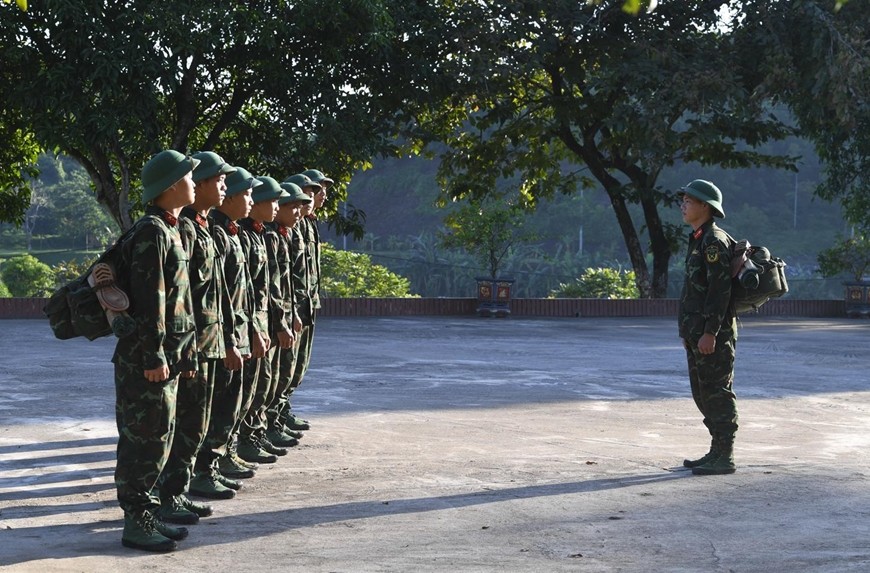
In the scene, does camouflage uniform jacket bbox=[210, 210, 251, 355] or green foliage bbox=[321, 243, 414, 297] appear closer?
camouflage uniform jacket bbox=[210, 210, 251, 355]

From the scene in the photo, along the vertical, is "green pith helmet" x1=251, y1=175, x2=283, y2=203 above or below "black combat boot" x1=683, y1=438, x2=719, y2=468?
above

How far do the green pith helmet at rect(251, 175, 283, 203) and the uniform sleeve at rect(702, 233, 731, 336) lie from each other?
2.76 meters

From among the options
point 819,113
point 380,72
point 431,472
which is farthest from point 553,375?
point 819,113

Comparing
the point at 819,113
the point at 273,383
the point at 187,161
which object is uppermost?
the point at 819,113

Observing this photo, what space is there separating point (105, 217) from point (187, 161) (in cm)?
7351

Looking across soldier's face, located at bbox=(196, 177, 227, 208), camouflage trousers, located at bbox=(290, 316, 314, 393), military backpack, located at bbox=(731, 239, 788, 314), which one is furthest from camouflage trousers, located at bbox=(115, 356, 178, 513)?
military backpack, located at bbox=(731, 239, 788, 314)

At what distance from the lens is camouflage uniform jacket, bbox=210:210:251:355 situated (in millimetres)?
6926

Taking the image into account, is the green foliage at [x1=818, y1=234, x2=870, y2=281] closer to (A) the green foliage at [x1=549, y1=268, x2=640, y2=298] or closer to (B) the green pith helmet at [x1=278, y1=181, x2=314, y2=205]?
(A) the green foliage at [x1=549, y1=268, x2=640, y2=298]

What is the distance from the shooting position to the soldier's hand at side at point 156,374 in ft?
19.2

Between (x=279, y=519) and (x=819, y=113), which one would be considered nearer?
(x=279, y=519)

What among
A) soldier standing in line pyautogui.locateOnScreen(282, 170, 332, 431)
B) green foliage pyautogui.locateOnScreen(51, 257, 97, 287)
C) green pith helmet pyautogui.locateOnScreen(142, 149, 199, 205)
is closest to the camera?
green pith helmet pyautogui.locateOnScreen(142, 149, 199, 205)

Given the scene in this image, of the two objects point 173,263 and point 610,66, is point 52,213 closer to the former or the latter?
point 610,66

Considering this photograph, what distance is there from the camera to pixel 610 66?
81.4 feet

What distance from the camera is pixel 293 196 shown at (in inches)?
344
